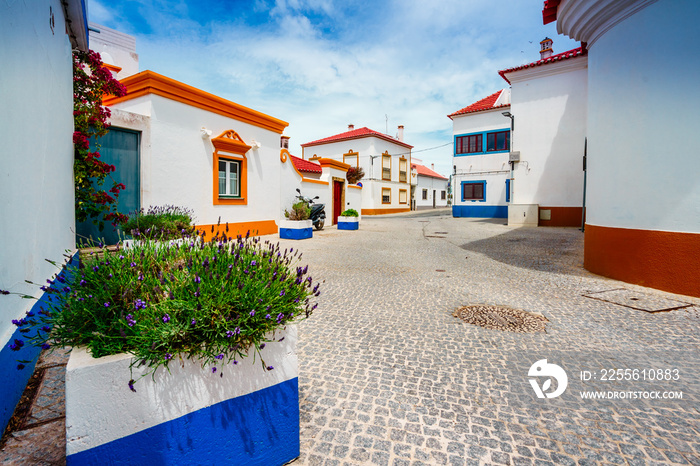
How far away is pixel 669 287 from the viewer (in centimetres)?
531

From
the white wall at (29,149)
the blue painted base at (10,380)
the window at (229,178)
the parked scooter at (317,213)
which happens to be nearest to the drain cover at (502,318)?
the blue painted base at (10,380)

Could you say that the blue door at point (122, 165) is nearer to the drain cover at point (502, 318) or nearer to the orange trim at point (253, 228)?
the orange trim at point (253, 228)

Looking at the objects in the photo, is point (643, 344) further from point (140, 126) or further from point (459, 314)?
point (140, 126)

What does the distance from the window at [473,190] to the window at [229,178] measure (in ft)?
61.5

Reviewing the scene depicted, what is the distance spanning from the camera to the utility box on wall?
1762cm

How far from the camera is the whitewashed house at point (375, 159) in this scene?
30.8 metres

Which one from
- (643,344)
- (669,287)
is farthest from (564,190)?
(643,344)

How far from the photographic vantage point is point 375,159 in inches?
1225

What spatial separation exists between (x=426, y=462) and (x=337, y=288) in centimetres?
390

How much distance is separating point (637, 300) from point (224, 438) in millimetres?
5826

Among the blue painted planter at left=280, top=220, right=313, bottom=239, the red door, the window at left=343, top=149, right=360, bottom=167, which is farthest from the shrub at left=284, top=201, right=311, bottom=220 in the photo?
the window at left=343, top=149, right=360, bottom=167

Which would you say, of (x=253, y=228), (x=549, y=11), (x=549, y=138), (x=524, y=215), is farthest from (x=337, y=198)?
(x=549, y=11)

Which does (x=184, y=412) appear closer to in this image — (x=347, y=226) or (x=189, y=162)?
(x=189, y=162)

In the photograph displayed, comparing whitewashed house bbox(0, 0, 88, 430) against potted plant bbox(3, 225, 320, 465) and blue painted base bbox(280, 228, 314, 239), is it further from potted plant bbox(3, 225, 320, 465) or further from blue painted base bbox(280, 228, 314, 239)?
blue painted base bbox(280, 228, 314, 239)
